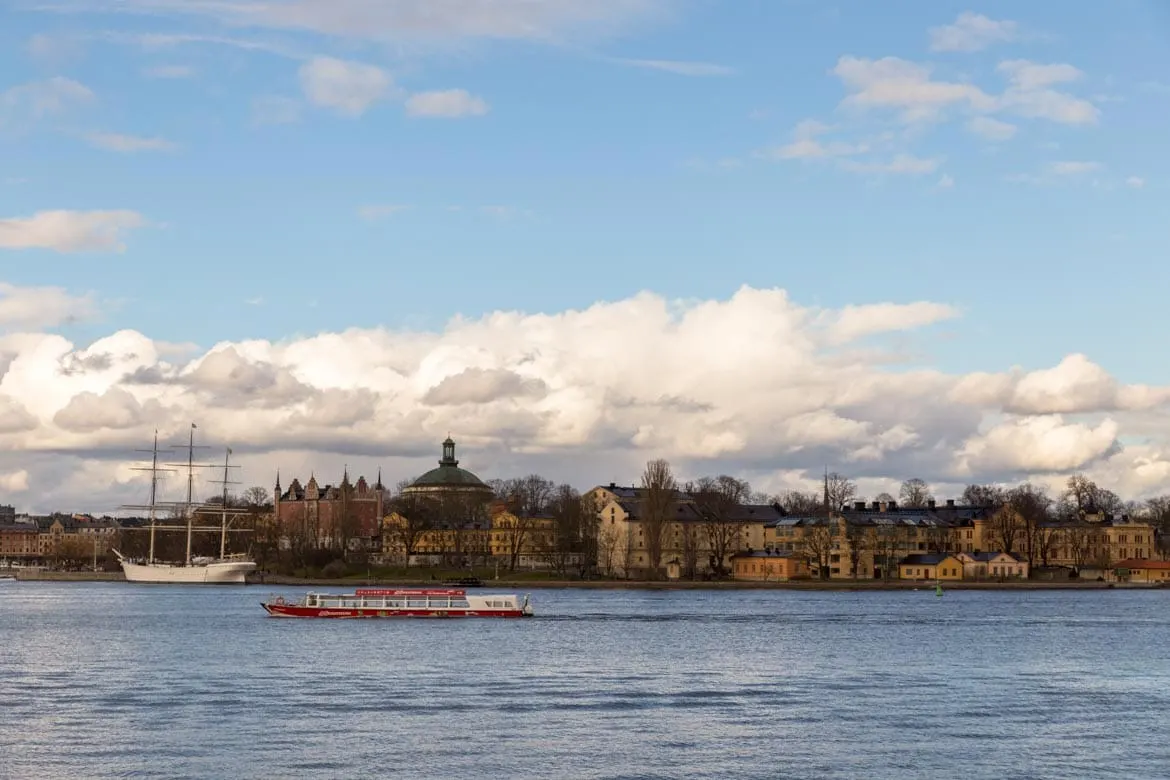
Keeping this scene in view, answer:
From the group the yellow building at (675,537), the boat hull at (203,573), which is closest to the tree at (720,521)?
the yellow building at (675,537)

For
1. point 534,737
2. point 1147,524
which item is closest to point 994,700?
point 534,737

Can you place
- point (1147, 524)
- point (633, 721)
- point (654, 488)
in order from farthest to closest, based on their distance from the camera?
point (1147, 524) → point (654, 488) → point (633, 721)

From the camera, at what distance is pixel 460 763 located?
35656 millimetres

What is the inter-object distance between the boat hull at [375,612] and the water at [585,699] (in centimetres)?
540

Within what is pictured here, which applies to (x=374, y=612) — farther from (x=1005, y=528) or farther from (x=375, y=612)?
(x=1005, y=528)

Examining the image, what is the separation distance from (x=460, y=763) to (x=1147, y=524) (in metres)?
177

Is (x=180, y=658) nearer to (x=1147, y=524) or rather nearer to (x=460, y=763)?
(x=460, y=763)

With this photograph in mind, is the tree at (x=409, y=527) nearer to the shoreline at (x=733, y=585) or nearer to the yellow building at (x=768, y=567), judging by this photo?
the shoreline at (x=733, y=585)

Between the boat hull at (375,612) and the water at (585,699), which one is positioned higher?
the boat hull at (375,612)

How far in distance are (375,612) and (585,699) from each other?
50.1 metres

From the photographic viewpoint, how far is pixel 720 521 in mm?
163000

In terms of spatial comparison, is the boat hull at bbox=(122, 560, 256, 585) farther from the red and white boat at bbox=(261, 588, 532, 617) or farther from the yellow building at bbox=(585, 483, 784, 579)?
the red and white boat at bbox=(261, 588, 532, 617)

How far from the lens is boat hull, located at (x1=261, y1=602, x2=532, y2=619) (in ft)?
312

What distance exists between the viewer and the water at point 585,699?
3606 centimetres
